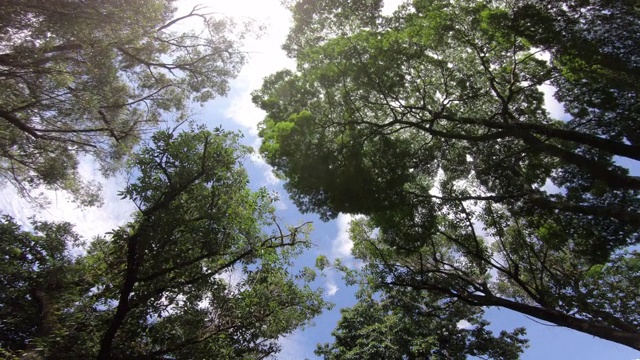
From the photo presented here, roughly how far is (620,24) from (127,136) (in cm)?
1457

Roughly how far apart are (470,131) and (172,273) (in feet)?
29.7

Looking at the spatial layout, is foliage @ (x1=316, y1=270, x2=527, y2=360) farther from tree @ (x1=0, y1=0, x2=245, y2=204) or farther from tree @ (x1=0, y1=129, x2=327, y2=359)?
tree @ (x1=0, y1=0, x2=245, y2=204)

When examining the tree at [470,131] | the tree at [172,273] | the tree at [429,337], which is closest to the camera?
the tree at [172,273]

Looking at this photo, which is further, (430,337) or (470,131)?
(430,337)

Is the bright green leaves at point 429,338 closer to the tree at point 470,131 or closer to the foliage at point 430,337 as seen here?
the foliage at point 430,337

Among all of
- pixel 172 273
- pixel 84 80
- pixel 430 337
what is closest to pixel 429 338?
pixel 430 337

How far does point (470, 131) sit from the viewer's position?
10.7m

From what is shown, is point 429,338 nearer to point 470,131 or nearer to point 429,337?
point 429,337

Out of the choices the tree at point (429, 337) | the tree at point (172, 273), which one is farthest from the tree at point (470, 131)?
the tree at point (429, 337)

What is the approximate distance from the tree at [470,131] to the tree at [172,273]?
2153 mm

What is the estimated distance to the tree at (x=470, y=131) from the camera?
8.45 meters

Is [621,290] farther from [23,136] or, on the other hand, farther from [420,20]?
[23,136]

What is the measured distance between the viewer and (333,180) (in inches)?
380

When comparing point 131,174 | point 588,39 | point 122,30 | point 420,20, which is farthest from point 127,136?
point 588,39
